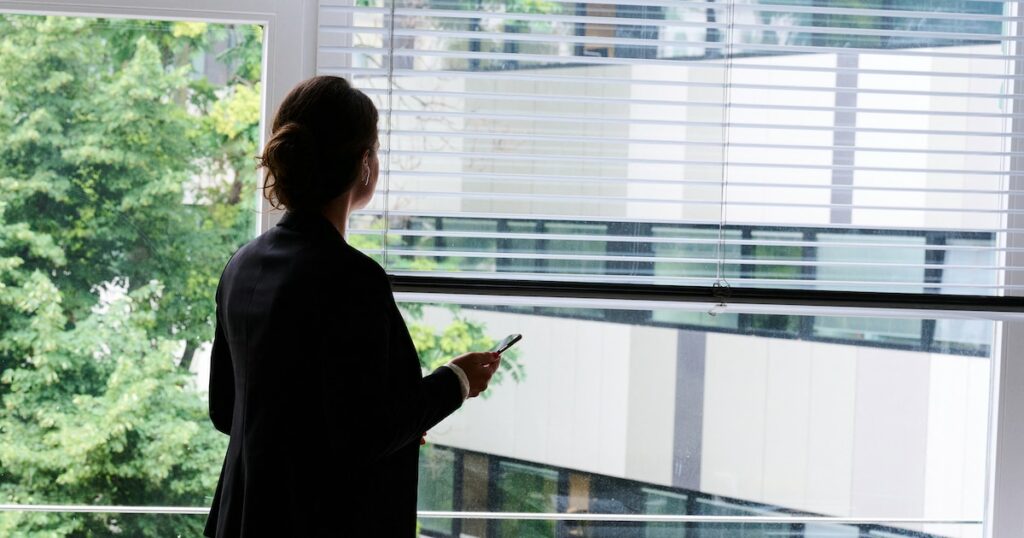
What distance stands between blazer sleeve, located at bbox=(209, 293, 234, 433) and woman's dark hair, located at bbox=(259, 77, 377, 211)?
27 centimetres

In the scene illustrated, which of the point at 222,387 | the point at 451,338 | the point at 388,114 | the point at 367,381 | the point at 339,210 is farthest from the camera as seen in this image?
the point at 451,338

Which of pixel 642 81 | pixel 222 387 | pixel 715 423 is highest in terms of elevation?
pixel 642 81

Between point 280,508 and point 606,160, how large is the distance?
36.5 inches

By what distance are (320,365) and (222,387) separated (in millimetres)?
288

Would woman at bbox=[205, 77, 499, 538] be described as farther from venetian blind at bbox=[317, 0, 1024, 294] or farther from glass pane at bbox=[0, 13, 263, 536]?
glass pane at bbox=[0, 13, 263, 536]

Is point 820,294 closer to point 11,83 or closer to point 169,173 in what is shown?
point 169,173

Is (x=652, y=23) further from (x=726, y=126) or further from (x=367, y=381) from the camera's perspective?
(x=367, y=381)

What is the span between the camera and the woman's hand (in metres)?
1.34

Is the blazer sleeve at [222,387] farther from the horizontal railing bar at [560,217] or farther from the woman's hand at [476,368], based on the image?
the horizontal railing bar at [560,217]

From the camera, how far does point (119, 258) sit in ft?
6.28

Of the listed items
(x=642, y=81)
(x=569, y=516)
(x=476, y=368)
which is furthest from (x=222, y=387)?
(x=642, y=81)

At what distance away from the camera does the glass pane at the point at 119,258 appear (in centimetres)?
188

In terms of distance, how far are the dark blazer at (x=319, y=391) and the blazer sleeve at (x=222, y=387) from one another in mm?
129

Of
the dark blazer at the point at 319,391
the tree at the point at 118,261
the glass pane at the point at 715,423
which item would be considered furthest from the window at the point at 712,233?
the dark blazer at the point at 319,391
